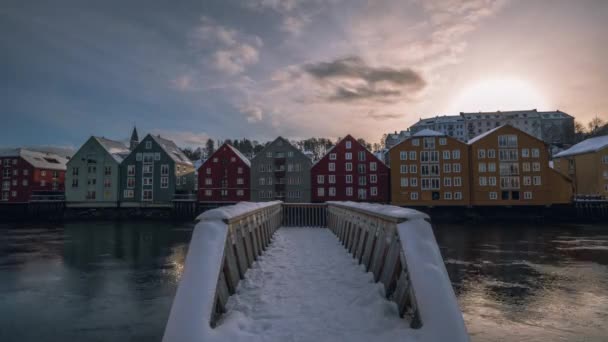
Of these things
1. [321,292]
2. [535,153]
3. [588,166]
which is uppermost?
[535,153]

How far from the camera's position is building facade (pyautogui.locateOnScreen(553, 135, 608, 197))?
5159 centimetres

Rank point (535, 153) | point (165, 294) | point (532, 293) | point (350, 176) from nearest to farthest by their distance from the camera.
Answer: point (532, 293), point (165, 294), point (535, 153), point (350, 176)

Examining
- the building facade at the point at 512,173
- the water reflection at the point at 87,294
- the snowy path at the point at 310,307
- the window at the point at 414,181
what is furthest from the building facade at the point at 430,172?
the snowy path at the point at 310,307

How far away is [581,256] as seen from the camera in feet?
59.4

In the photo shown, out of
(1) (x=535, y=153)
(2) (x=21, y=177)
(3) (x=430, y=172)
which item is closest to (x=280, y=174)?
(3) (x=430, y=172)

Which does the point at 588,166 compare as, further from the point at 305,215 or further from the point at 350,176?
the point at 305,215

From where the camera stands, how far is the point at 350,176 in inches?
2151

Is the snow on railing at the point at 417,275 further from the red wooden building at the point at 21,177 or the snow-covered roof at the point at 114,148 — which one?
the red wooden building at the point at 21,177

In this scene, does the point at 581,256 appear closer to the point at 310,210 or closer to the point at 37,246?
the point at 310,210

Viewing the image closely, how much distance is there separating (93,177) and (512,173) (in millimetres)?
70679

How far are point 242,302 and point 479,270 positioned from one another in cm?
1180

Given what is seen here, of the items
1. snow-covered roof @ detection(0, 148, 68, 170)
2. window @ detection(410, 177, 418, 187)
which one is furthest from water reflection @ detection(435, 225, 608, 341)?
snow-covered roof @ detection(0, 148, 68, 170)

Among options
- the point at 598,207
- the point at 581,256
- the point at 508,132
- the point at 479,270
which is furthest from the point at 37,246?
the point at 598,207

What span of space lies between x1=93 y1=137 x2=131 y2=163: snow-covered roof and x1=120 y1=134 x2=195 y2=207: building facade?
301 cm
